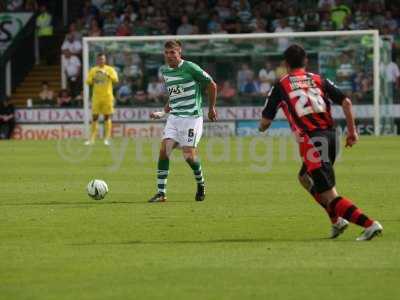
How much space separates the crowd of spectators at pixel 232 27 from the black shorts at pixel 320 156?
22.1 metres

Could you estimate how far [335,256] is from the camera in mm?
10180

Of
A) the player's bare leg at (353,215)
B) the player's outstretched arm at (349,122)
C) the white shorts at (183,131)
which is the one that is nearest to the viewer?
the player's bare leg at (353,215)

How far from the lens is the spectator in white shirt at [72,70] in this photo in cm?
3606

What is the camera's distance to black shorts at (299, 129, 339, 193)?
11023mm

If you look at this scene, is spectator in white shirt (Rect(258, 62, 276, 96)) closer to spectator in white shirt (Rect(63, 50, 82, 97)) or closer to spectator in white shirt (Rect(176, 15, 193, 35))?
spectator in white shirt (Rect(176, 15, 193, 35))

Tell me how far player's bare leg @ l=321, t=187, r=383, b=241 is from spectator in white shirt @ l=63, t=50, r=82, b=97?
2540cm

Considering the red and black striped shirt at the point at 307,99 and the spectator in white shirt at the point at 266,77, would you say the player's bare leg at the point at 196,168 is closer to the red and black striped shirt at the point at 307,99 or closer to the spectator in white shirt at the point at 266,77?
the red and black striped shirt at the point at 307,99

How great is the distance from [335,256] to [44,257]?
8.68ft

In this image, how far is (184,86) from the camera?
625 inches

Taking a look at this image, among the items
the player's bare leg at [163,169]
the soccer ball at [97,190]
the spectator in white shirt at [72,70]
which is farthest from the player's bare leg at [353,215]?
the spectator in white shirt at [72,70]

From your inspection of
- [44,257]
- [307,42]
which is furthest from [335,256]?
[307,42]

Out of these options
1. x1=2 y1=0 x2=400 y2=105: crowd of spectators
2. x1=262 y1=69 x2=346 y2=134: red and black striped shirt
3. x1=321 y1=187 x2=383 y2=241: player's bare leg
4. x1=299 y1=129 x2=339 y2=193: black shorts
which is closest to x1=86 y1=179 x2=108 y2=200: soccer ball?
x1=262 y1=69 x2=346 y2=134: red and black striped shirt

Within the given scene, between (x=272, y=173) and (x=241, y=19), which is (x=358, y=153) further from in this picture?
(x=241, y=19)

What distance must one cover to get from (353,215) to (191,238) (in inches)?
70.3
